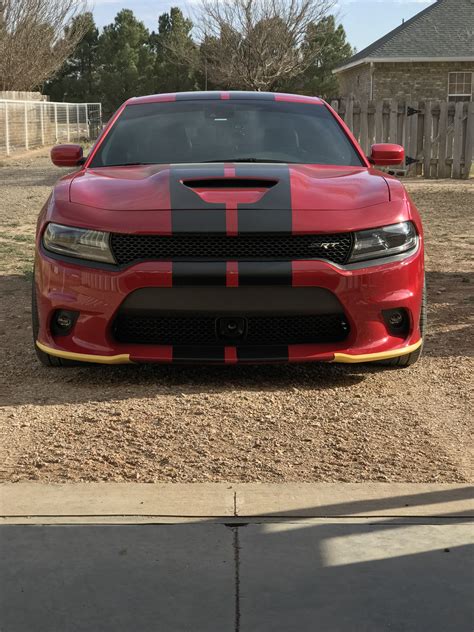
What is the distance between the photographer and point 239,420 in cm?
415

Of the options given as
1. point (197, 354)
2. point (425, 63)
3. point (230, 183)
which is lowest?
point (197, 354)

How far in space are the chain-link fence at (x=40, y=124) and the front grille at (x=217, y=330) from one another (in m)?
27.7

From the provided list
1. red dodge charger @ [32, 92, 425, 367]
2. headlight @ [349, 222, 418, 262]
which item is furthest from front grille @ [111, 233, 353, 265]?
headlight @ [349, 222, 418, 262]

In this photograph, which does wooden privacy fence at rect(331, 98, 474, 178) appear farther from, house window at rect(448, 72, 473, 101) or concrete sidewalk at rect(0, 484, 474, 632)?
house window at rect(448, 72, 473, 101)

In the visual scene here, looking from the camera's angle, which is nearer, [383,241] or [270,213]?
[270,213]

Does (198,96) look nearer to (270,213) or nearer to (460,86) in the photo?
(270,213)

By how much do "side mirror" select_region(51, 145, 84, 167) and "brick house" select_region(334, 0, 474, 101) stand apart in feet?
91.3

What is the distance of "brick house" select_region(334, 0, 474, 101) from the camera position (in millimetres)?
32156

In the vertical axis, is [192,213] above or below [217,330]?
above

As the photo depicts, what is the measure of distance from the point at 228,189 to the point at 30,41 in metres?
47.7

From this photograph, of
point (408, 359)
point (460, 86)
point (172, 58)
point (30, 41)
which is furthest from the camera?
point (172, 58)

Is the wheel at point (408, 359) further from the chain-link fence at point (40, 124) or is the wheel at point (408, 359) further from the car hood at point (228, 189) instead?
the chain-link fence at point (40, 124)

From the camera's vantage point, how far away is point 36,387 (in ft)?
15.4

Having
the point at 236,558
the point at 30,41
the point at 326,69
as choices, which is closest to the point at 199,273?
the point at 236,558
